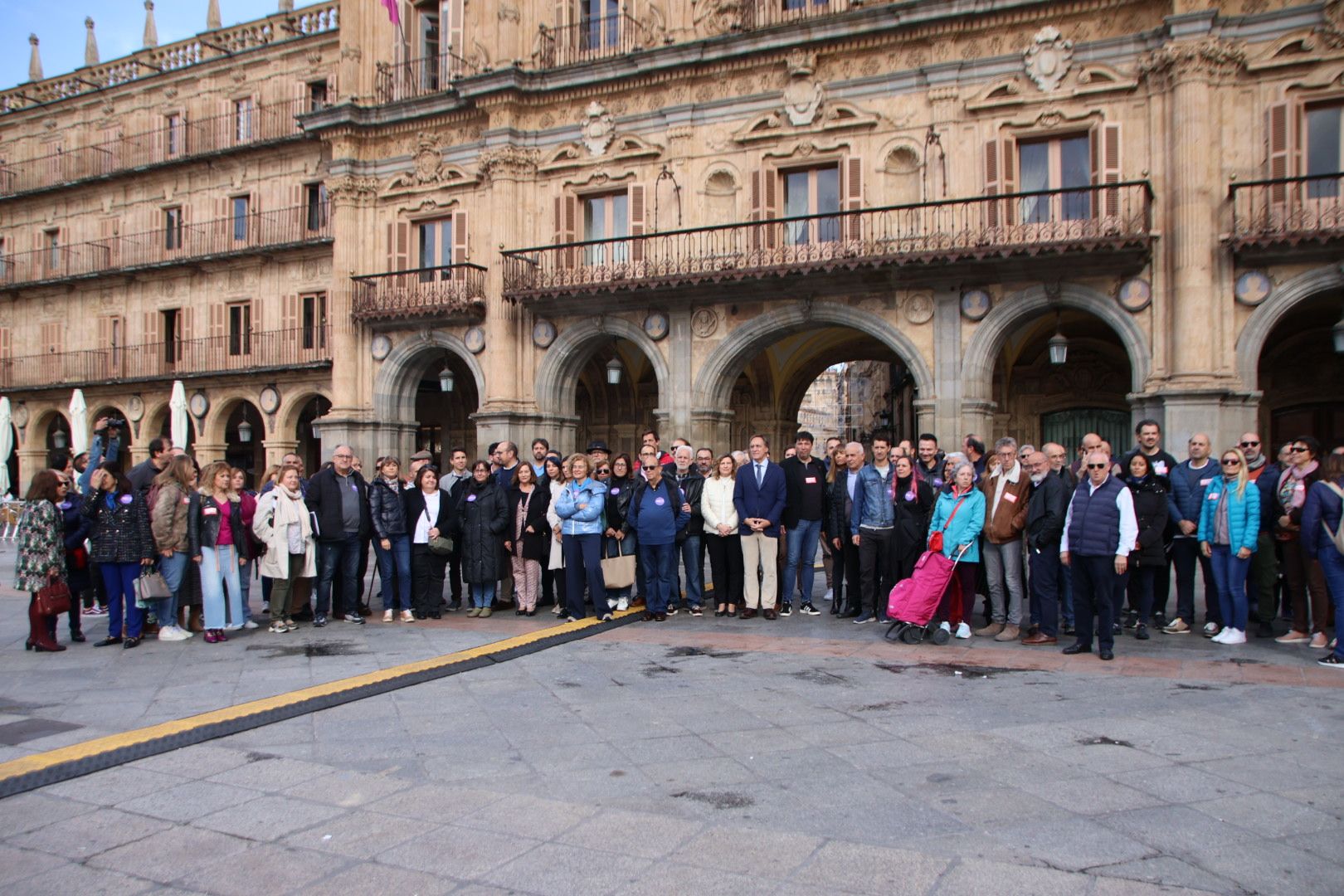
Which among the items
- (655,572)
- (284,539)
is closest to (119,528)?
(284,539)

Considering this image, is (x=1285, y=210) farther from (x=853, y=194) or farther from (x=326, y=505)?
(x=326, y=505)

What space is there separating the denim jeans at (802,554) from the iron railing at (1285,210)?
907cm

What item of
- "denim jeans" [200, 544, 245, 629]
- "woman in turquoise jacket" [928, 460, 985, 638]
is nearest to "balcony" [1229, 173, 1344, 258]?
"woman in turquoise jacket" [928, 460, 985, 638]

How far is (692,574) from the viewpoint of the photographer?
11.1m

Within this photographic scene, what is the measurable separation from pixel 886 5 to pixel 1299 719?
47.4 ft

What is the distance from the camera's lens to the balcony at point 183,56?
26.4 m

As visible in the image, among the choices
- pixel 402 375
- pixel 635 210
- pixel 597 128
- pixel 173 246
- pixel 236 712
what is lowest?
pixel 236 712

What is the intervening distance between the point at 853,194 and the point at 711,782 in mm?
14607

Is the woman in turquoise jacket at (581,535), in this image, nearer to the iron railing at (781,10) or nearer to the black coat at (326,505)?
the black coat at (326,505)

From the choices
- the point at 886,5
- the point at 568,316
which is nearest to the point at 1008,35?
the point at 886,5

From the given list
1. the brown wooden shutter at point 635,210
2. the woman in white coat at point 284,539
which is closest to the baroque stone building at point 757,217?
the brown wooden shutter at point 635,210

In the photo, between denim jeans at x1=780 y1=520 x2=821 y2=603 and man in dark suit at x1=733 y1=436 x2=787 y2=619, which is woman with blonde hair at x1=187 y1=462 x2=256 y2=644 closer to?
man in dark suit at x1=733 y1=436 x2=787 y2=619

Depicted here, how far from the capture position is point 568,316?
Answer: 785 inches

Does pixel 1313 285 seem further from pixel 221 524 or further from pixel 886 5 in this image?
pixel 221 524
